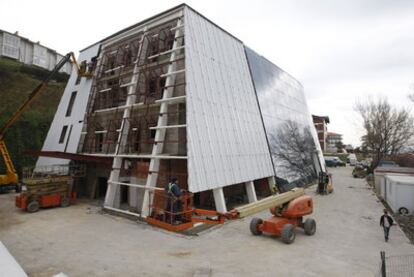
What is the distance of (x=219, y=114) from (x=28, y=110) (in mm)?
27051

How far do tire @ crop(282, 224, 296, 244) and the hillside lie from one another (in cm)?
2034

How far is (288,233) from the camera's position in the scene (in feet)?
35.5

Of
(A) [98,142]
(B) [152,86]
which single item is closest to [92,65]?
(A) [98,142]

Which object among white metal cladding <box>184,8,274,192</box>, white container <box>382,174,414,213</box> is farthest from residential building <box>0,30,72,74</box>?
white container <box>382,174,414,213</box>

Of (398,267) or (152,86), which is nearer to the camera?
(398,267)

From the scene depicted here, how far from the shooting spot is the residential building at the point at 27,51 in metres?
61.8

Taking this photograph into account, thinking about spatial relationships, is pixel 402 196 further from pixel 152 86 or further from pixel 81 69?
pixel 81 69

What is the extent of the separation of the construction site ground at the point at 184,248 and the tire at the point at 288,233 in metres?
0.24

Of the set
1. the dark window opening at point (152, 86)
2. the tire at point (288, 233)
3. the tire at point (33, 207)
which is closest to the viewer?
the tire at point (288, 233)

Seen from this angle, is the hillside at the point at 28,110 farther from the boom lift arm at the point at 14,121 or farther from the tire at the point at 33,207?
the tire at the point at 33,207

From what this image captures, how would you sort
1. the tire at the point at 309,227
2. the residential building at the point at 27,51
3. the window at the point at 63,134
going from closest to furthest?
the tire at the point at 309,227 < the window at the point at 63,134 < the residential building at the point at 27,51

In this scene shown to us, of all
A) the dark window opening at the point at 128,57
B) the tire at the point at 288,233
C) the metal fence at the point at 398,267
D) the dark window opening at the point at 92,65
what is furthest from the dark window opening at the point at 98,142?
the metal fence at the point at 398,267

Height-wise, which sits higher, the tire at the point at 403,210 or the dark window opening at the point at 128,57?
the dark window opening at the point at 128,57

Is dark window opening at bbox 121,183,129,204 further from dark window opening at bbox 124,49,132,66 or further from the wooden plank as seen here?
the wooden plank
